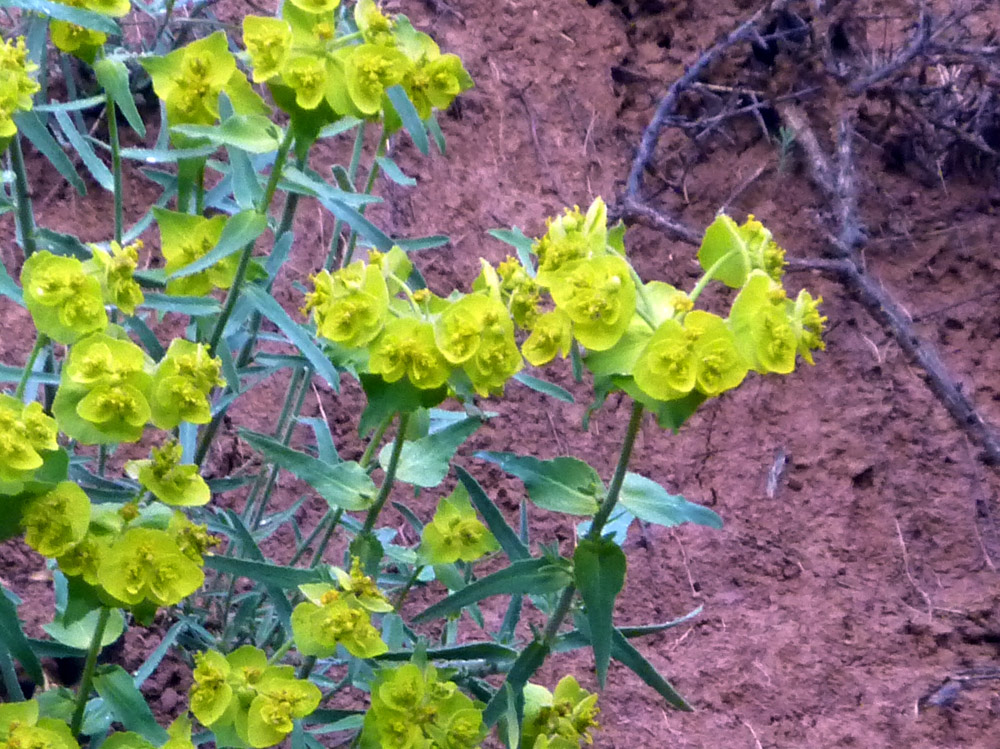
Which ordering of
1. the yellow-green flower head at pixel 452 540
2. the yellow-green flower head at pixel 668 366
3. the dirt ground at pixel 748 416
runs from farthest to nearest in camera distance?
the dirt ground at pixel 748 416 < the yellow-green flower head at pixel 452 540 < the yellow-green flower head at pixel 668 366

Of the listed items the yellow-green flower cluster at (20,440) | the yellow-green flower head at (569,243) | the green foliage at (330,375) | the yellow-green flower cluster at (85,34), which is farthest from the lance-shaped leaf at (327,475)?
the yellow-green flower cluster at (85,34)

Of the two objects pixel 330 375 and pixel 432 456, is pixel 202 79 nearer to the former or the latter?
pixel 330 375

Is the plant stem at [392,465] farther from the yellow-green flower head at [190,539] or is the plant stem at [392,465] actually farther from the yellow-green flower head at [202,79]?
the yellow-green flower head at [202,79]

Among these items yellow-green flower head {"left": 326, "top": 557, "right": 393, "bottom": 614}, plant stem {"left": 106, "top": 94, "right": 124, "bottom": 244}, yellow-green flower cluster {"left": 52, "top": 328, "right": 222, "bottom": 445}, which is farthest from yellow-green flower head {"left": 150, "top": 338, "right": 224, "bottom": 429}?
plant stem {"left": 106, "top": 94, "right": 124, "bottom": 244}

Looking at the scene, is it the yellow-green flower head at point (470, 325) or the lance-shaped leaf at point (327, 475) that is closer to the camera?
the yellow-green flower head at point (470, 325)

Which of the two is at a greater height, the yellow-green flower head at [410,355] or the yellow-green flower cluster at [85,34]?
the yellow-green flower cluster at [85,34]

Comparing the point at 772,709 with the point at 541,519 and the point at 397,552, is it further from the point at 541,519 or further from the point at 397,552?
the point at 397,552
